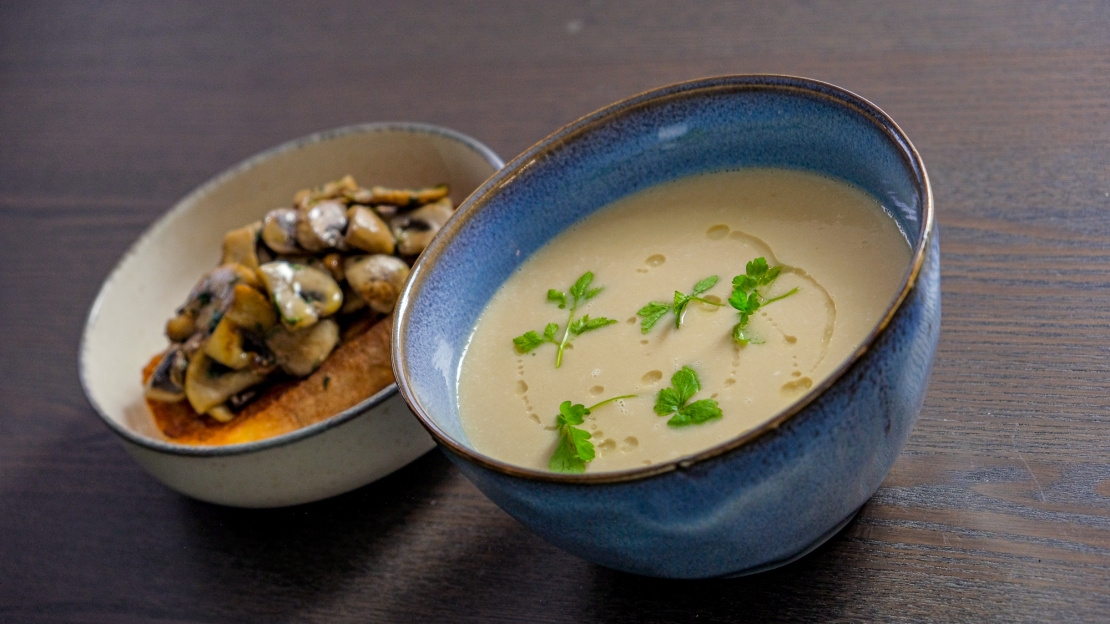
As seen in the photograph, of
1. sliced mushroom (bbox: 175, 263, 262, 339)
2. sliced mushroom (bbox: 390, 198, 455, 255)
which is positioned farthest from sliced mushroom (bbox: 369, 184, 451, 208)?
sliced mushroom (bbox: 175, 263, 262, 339)

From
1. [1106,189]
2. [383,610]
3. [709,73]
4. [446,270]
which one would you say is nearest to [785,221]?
[446,270]

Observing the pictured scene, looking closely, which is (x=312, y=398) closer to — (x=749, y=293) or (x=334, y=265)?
(x=334, y=265)

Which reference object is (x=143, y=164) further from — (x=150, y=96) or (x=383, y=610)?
(x=383, y=610)

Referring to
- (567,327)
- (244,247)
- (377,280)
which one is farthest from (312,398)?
(567,327)

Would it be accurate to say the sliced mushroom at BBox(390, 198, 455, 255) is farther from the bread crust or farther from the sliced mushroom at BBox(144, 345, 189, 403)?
the sliced mushroom at BBox(144, 345, 189, 403)

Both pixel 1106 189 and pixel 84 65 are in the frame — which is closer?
pixel 1106 189

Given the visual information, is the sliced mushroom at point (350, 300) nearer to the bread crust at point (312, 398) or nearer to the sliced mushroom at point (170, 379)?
the bread crust at point (312, 398)
